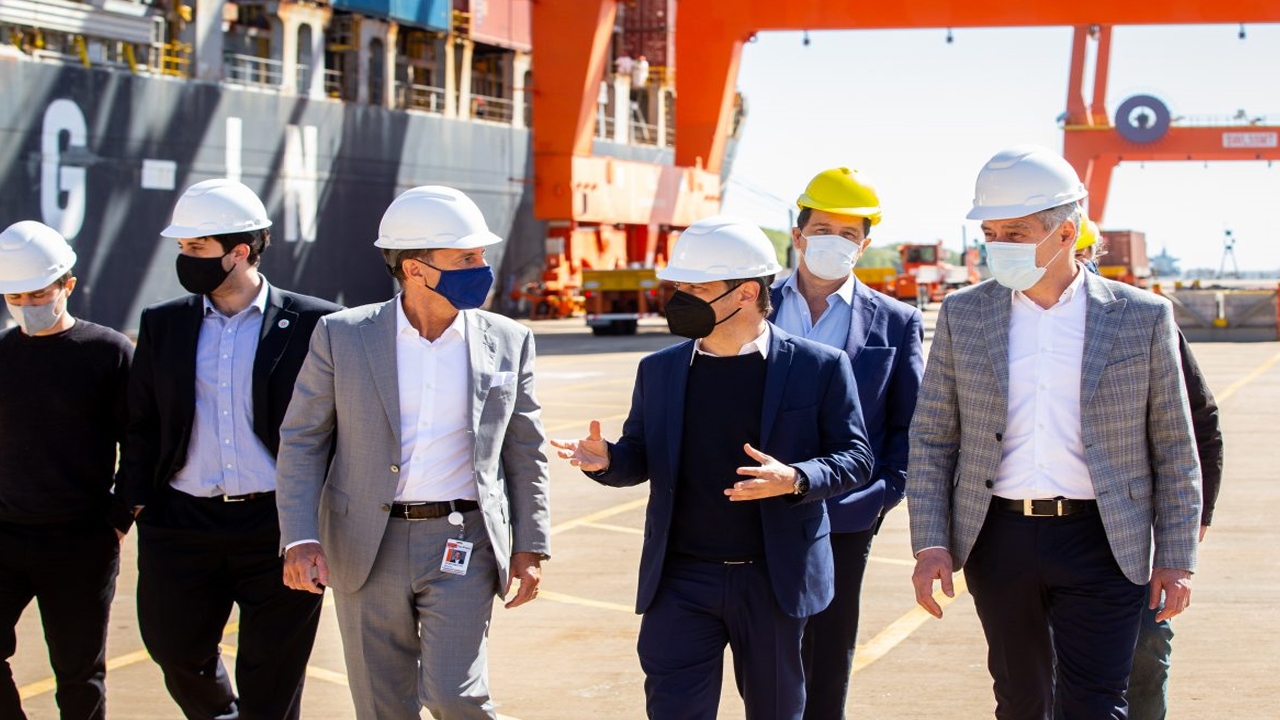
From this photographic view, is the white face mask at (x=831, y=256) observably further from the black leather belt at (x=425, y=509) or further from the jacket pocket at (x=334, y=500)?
the jacket pocket at (x=334, y=500)

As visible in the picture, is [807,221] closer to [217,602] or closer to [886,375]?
[886,375]

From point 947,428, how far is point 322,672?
3.33 meters

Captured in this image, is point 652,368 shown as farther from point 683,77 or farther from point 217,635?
point 683,77

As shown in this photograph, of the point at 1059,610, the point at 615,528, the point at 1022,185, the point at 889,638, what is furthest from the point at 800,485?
the point at 615,528

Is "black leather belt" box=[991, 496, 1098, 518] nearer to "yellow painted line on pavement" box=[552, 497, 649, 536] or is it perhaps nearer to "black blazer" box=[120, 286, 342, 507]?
"black blazer" box=[120, 286, 342, 507]

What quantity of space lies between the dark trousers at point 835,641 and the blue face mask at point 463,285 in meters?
1.35

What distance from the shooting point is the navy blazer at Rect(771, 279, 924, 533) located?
15.5ft

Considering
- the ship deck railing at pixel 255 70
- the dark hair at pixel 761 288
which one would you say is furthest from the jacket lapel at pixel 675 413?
the ship deck railing at pixel 255 70

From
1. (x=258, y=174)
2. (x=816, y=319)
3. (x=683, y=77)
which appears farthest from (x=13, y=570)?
(x=683, y=77)

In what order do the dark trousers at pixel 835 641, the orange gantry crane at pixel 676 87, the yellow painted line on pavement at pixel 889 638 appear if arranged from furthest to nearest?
the orange gantry crane at pixel 676 87 < the yellow painted line on pavement at pixel 889 638 < the dark trousers at pixel 835 641

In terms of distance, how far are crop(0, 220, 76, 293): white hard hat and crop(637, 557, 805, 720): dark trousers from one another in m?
2.45

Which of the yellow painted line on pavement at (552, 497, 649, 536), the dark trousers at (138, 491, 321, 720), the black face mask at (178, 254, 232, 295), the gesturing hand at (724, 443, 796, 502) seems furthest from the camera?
the yellow painted line on pavement at (552, 497, 649, 536)

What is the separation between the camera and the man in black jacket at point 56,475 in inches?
191

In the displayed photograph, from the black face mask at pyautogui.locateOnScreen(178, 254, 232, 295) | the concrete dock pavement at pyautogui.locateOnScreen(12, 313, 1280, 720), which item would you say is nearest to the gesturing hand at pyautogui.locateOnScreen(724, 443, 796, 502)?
the black face mask at pyautogui.locateOnScreen(178, 254, 232, 295)
